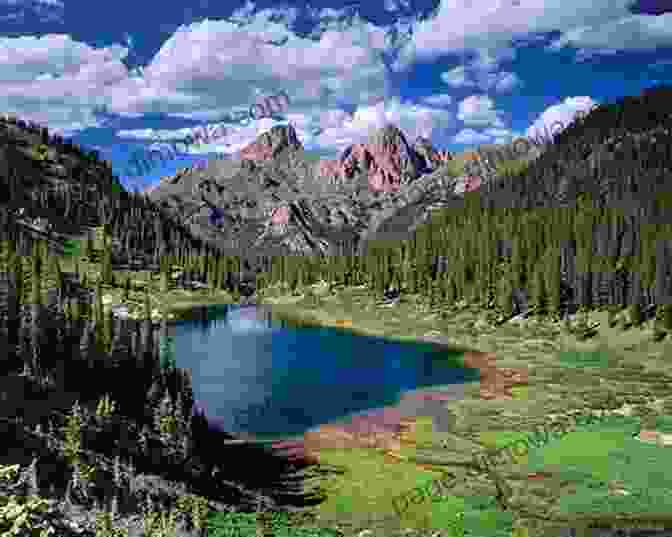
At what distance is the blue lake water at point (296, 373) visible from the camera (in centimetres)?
9231

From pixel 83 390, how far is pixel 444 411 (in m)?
49.0

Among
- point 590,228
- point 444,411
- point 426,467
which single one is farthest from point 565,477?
point 590,228

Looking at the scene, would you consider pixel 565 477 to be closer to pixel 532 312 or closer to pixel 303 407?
pixel 303 407

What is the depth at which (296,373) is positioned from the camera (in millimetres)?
121312

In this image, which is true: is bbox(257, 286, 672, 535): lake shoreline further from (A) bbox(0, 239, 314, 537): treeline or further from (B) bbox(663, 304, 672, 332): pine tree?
(A) bbox(0, 239, 314, 537): treeline

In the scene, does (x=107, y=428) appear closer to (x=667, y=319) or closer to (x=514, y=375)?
(x=514, y=375)

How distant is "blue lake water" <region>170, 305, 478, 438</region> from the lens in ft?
303

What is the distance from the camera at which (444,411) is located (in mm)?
93375

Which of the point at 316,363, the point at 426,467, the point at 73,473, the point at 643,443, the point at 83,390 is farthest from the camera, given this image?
the point at 316,363

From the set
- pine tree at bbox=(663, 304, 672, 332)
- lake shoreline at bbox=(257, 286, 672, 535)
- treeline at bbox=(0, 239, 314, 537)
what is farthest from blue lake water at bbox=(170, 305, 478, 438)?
pine tree at bbox=(663, 304, 672, 332)

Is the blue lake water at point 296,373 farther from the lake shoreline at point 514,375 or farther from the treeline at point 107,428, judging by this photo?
the treeline at point 107,428

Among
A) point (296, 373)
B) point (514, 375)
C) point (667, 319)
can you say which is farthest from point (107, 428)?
point (667, 319)

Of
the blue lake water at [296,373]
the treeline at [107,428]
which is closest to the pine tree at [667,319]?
the blue lake water at [296,373]

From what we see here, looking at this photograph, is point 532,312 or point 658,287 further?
point 532,312
